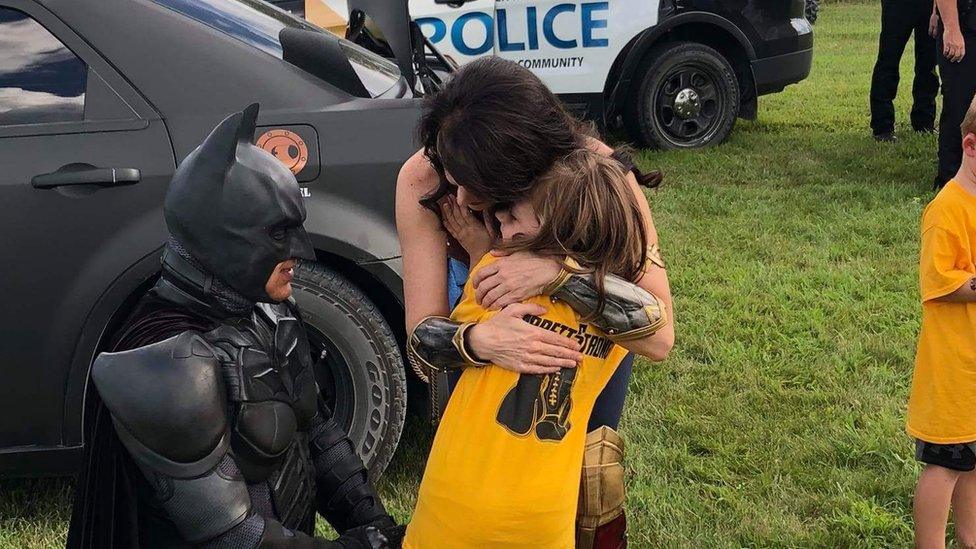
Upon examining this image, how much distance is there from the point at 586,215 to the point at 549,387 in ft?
0.98

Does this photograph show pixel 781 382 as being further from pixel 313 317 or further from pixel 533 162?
pixel 533 162

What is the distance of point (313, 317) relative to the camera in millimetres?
2764

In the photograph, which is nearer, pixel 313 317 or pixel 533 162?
pixel 533 162

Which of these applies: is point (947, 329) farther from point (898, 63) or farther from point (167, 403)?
point (898, 63)

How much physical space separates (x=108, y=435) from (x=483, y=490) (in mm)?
611

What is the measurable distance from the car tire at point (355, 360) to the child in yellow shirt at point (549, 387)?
3.86 feet

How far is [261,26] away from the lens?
3074 millimetres

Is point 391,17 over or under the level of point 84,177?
over

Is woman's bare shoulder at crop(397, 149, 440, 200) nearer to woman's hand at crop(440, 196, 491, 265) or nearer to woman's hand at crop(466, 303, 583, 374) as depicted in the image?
woman's hand at crop(440, 196, 491, 265)

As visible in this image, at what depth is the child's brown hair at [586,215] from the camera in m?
1.53

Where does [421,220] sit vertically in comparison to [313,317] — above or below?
above

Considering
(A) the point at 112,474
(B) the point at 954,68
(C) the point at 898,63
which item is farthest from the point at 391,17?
(C) the point at 898,63

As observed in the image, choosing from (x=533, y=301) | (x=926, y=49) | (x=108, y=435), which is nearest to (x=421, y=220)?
(x=533, y=301)

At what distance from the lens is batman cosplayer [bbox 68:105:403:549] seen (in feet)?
4.66
